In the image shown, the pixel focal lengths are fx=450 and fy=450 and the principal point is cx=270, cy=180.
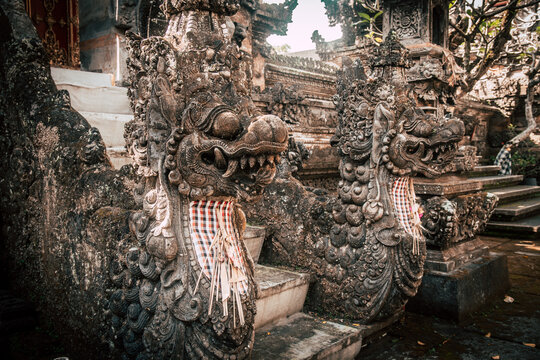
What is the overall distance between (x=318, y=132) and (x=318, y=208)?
358cm

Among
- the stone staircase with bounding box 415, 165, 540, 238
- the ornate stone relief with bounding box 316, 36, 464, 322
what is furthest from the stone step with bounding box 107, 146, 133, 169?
the stone staircase with bounding box 415, 165, 540, 238

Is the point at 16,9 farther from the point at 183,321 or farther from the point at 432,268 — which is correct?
the point at 432,268

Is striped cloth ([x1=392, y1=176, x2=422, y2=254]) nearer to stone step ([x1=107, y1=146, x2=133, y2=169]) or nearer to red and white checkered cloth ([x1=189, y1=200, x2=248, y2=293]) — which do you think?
red and white checkered cloth ([x1=189, y1=200, x2=248, y2=293])

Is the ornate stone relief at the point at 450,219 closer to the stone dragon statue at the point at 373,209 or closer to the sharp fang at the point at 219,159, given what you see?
the stone dragon statue at the point at 373,209

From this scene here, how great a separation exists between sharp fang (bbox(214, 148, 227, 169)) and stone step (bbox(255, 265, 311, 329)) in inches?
45.2

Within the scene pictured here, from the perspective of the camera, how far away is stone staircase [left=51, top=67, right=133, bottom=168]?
4.03 metres

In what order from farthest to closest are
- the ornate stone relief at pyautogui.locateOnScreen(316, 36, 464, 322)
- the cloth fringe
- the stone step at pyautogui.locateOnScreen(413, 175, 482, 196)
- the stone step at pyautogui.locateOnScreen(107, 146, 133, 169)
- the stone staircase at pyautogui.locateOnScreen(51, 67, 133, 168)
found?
the stone step at pyautogui.locateOnScreen(413, 175, 482, 196) < the stone staircase at pyautogui.locateOnScreen(51, 67, 133, 168) < the stone step at pyautogui.locateOnScreen(107, 146, 133, 169) < the ornate stone relief at pyautogui.locateOnScreen(316, 36, 464, 322) < the cloth fringe

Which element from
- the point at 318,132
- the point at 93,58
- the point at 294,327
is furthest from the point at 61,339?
the point at 318,132

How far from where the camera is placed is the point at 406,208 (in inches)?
138

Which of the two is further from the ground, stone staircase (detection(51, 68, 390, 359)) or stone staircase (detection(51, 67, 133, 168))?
stone staircase (detection(51, 67, 133, 168))

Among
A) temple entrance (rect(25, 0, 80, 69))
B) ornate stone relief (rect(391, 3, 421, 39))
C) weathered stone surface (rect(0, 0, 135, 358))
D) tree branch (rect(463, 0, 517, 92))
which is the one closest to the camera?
weathered stone surface (rect(0, 0, 135, 358))

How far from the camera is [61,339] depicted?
291 cm

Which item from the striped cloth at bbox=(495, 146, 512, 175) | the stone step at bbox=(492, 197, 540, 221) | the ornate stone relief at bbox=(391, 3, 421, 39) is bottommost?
the stone step at bbox=(492, 197, 540, 221)

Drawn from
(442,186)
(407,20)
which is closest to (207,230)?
(442,186)
